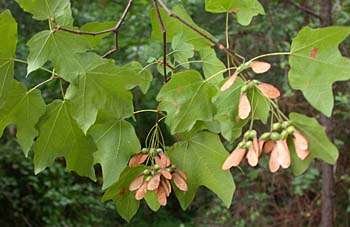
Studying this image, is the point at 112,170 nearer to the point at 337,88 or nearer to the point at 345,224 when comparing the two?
the point at 337,88

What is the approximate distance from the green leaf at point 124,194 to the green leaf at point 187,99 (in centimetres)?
14

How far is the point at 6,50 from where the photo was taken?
1.01 meters

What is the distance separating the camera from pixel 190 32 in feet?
3.99

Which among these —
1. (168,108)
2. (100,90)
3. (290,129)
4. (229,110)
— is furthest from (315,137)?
(100,90)

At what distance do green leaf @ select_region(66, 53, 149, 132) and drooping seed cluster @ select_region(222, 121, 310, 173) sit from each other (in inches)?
10.4

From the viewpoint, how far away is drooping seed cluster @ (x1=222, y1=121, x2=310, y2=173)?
2.52 ft

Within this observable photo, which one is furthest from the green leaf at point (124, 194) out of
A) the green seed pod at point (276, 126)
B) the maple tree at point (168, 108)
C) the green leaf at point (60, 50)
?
the green seed pod at point (276, 126)

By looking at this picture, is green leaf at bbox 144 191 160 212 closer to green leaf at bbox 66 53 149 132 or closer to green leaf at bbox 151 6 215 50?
green leaf at bbox 66 53 149 132

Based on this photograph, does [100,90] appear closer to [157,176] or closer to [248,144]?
[157,176]

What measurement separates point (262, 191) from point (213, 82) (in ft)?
11.4

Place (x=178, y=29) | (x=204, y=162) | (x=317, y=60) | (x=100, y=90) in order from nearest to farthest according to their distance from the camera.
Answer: (x=317, y=60), (x=100, y=90), (x=204, y=162), (x=178, y=29)

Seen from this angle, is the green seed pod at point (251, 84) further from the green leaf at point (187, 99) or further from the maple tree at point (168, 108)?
the green leaf at point (187, 99)

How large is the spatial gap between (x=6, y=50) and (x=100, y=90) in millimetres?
189

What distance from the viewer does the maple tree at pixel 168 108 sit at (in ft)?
2.75
